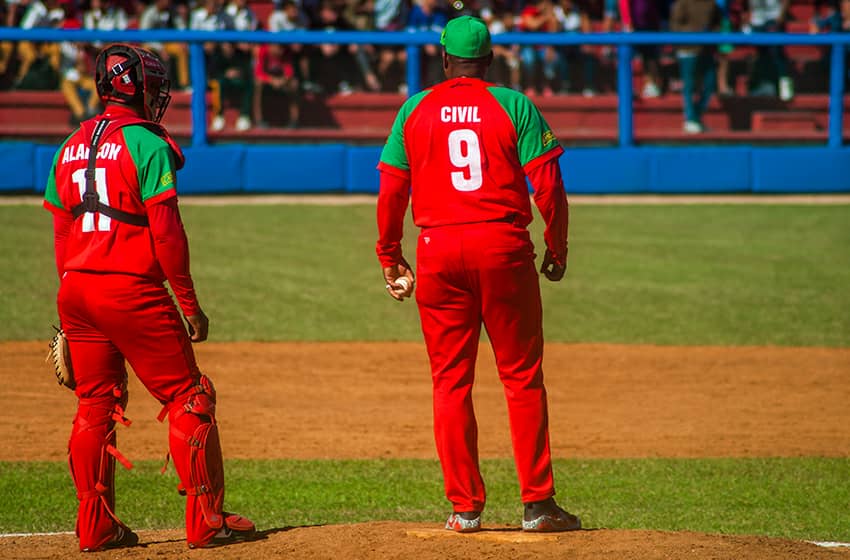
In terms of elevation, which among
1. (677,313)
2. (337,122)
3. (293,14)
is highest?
(293,14)

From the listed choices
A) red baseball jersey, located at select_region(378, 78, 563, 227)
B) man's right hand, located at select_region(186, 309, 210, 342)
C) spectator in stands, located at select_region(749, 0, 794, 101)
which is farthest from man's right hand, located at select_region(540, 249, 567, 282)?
spectator in stands, located at select_region(749, 0, 794, 101)

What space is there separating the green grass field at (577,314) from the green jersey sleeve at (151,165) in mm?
2014

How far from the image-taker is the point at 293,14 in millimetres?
18688

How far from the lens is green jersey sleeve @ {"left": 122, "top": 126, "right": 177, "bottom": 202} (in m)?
4.93

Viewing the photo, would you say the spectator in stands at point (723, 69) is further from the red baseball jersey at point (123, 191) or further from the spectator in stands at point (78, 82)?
the red baseball jersey at point (123, 191)

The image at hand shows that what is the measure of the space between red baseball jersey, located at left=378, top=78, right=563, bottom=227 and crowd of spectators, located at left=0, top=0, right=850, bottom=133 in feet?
40.3

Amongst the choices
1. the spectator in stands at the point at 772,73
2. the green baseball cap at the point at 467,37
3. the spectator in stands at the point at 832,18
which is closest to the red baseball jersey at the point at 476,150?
the green baseball cap at the point at 467,37

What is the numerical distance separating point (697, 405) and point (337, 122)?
961 centimetres

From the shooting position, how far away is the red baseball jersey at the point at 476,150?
5.16 meters

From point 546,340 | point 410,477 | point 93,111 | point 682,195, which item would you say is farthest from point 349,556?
point 682,195

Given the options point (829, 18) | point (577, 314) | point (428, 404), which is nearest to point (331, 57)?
point (577, 314)

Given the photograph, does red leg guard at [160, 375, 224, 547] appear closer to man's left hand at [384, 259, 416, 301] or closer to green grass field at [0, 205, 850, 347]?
man's left hand at [384, 259, 416, 301]

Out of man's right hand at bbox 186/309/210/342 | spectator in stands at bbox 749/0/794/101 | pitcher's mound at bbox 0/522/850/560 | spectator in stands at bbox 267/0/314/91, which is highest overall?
spectator in stands at bbox 267/0/314/91

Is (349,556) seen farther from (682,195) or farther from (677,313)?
(682,195)
